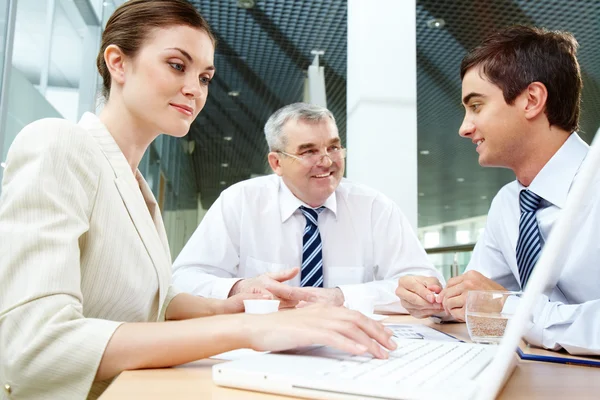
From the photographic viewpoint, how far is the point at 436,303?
1.39m

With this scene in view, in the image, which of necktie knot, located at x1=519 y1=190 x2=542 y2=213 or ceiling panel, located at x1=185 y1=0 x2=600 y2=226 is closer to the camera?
necktie knot, located at x1=519 y1=190 x2=542 y2=213

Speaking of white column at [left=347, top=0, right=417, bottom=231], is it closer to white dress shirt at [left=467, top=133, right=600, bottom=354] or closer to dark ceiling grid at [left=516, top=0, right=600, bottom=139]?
white dress shirt at [left=467, top=133, right=600, bottom=354]

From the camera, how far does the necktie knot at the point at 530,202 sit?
1.43 meters

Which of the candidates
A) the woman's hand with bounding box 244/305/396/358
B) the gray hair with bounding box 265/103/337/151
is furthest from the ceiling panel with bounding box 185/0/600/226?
the woman's hand with bounding box 244/305/396/358

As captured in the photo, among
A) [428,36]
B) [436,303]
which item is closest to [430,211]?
[428,36]

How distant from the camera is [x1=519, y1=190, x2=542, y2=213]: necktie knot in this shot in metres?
1.43

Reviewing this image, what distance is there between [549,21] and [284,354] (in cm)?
605

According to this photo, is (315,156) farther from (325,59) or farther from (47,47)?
(325,59)

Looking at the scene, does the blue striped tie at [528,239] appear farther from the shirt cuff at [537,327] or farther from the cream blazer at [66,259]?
the cream blazer at [66,259]

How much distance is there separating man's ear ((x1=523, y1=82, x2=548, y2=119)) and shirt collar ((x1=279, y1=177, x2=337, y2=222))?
3.09 feet

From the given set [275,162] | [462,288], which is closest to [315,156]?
[275,162]

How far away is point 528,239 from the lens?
1340mm

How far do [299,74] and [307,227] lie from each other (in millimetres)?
4907

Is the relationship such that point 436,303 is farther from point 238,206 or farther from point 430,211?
point 430,211
